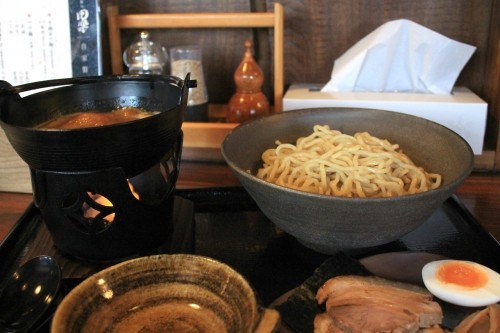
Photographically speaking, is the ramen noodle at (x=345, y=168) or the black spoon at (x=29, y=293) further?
the ramen noodle at (x=345, y=168)

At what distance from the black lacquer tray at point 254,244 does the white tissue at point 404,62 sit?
17.9 inches

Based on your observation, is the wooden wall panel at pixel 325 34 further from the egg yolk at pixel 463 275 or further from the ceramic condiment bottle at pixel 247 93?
the egg yolk at pixel 463 275

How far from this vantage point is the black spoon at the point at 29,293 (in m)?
0.86

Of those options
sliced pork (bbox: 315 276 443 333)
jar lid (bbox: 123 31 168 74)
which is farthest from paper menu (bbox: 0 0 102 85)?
sliced pork (bbox: 315 276 443 333)

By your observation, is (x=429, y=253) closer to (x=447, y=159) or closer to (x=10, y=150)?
(x=447, y=159)

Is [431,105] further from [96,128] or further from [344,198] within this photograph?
[96,128]

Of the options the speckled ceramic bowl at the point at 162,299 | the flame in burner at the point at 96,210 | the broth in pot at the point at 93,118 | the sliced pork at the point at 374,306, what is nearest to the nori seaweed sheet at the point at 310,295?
the sliced pork at the point at 374,306

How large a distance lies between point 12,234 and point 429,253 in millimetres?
980

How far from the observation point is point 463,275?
91cm

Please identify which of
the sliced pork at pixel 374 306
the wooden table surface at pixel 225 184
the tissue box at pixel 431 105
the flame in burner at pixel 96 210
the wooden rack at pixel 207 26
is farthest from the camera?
the wooden rack at pixel 207 26

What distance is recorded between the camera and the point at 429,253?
3.38ft

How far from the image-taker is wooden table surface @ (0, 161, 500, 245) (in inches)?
48.6

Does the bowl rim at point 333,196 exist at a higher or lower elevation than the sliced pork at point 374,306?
higher

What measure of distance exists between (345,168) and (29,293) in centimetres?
75
